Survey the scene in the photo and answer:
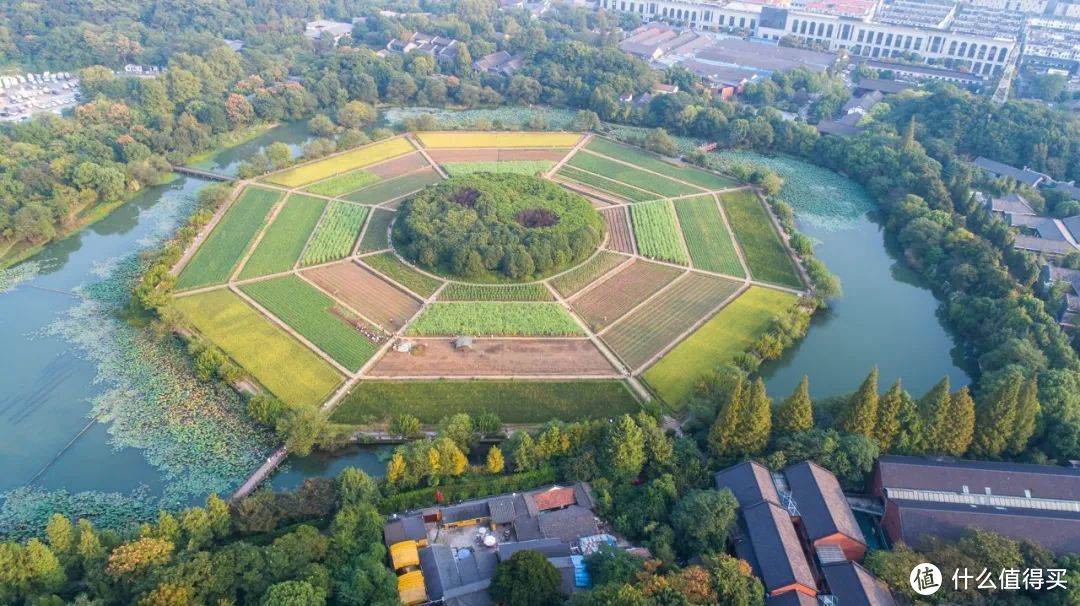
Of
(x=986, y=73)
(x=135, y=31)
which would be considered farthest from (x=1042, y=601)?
(x=135, y=31)

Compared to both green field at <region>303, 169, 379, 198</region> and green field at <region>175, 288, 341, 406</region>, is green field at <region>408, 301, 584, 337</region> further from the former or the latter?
green field at <region>303, 169, 379, 198</region>

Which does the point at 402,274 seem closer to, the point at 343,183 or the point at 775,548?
the point at 343,183

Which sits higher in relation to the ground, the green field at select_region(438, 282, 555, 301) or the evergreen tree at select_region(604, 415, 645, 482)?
the evergreen tree at select_region(604, 415, 645, 482)

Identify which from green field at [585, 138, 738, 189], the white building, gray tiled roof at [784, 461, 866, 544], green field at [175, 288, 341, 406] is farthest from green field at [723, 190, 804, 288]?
the white building

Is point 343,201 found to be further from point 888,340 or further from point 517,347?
point 888,340

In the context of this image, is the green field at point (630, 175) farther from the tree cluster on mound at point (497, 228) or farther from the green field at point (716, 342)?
the green field at point (716, 342)
